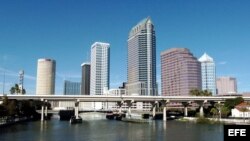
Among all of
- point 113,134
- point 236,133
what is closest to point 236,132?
Answer: point 236,133

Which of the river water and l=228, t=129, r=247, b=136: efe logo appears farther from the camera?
the river water

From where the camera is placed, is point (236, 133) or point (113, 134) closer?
point (236, 133)

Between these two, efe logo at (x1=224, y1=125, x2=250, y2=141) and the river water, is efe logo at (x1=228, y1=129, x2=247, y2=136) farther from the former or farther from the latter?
the river water

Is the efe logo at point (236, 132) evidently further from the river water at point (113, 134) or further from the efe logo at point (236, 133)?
the river water at point (113, 134)

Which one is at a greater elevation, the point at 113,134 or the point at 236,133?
the point at 236,133

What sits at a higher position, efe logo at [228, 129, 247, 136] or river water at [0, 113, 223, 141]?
efe logo at [228, 129, 247, 136]

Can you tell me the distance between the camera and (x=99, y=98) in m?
195

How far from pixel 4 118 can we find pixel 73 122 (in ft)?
112

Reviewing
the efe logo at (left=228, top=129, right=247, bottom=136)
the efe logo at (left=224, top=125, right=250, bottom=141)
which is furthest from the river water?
the efe logo at (left=228, top=129, right=247, bottom=136)

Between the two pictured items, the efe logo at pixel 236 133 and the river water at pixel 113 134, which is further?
the river water at pixel 113 134

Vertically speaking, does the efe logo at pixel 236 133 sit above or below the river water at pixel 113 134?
above

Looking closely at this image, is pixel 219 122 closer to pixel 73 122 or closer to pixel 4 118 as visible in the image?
pixel 73 122

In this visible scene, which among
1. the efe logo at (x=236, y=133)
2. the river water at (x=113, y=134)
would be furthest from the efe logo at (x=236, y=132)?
the river water at (x=113, y=134)

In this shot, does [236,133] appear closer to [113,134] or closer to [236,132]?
[236,132]
